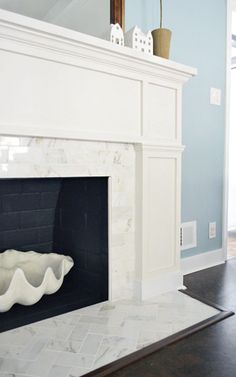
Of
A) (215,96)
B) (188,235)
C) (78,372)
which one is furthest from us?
(215,96)

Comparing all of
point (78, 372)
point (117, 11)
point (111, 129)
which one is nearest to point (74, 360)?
point (78, 372)

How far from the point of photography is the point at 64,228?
1857 mm

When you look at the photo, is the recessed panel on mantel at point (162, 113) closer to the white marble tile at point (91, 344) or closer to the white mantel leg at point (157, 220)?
the white mantel leg at point (157, 220)

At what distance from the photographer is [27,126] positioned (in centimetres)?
127

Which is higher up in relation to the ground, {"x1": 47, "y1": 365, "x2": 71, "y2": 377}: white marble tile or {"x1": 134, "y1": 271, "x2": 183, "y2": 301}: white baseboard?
{"x1": 134, "y1": 271, "x2": 183, "y2": 301}: white baseboard

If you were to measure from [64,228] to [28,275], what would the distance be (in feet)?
1.12

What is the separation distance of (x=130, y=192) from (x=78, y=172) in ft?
1.19

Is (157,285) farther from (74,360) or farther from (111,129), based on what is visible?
(111,129)

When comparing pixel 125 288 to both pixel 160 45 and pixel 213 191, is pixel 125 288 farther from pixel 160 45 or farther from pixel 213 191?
pixel 160 45

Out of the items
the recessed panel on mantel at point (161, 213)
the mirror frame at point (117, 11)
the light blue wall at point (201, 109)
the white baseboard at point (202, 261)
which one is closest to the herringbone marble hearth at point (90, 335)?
the recessed panel on mantel at point (161, 213)

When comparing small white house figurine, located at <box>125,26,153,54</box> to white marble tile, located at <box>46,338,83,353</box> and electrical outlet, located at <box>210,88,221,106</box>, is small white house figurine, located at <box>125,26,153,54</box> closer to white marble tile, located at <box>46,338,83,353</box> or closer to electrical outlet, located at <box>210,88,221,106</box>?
electrical outlet, located at <box>210,88,221,106</box>

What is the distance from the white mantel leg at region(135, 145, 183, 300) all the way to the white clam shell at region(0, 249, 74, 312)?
449 millimetres

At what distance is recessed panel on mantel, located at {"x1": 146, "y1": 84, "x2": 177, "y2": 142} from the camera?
170 cm

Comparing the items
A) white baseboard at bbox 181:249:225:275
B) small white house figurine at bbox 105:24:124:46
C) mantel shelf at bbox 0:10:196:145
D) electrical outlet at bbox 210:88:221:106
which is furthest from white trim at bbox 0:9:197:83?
white baseboard at bbox 181:249:225:275
